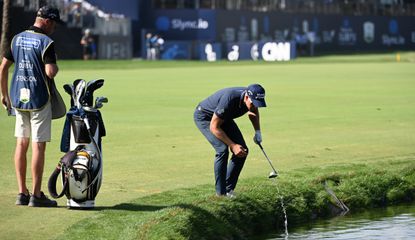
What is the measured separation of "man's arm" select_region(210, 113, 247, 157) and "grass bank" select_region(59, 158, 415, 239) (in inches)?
22.4

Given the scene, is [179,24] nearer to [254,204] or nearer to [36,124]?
[254,204]

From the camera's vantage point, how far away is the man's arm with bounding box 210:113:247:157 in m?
11.6

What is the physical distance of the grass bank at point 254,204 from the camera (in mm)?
10286

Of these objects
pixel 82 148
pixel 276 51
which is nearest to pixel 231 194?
pixel 82 148

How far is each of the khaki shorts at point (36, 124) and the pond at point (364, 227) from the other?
8.79 feet

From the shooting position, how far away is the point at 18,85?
10984mm

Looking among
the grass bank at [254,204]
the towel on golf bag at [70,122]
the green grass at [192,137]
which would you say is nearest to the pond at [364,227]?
the grass bank at [254,204]

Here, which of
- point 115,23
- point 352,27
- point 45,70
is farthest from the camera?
point 352,27

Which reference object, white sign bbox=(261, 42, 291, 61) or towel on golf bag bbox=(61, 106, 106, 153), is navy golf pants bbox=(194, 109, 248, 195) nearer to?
towel on golf bag bbox=(61, 106, 106, 153)

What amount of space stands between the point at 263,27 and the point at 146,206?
60.0 metres

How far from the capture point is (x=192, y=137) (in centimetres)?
1908

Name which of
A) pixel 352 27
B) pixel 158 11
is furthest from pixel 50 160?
pixel 352 27

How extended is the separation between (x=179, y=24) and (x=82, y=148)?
5681cm

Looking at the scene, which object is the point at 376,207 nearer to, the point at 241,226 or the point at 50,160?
the point at 241,226
